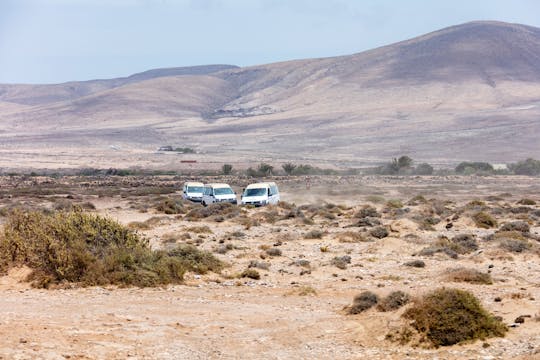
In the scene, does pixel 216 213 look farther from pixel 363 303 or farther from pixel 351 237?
pixel 363 303

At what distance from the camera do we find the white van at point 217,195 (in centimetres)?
4375

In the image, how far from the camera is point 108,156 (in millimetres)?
134250

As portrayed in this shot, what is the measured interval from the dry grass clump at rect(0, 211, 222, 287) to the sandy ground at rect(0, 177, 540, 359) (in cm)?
45

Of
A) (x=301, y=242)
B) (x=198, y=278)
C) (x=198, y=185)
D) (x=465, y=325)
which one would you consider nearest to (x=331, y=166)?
(x=198, y=185)

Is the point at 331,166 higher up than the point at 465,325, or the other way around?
the point at 465,325

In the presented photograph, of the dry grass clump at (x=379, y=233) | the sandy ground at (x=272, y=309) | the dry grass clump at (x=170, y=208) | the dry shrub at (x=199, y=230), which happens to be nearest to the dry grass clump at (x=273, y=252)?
the sandy ground at (x=272, y=309)

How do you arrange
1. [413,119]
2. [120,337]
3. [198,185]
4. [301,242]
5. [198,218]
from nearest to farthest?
[120,337] → [301,242] → [198,218] → [198,185] → [413,119]

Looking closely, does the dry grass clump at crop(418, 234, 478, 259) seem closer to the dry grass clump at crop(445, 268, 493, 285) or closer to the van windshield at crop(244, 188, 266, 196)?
the dry grass clump at crop(445, 268, 493, 285)

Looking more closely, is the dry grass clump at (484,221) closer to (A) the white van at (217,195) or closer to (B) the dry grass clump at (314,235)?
(B) the dry grass clump at (314,235)

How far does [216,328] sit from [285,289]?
4398 millimetres

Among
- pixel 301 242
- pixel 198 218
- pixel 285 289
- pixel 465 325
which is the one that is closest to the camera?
pixel 465 325

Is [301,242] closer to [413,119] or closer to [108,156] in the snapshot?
[108,156]

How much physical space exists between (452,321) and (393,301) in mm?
2279

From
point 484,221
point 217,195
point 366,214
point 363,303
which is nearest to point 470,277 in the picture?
point 363,303
